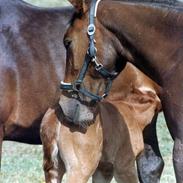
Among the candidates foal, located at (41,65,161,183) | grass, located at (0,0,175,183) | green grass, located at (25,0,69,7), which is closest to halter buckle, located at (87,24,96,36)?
foal, located at (41,65,161,183)

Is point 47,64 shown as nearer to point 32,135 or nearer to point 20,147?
point 32,135

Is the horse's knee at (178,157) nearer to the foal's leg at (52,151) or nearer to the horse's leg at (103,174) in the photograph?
the foal's leg at (52,151)

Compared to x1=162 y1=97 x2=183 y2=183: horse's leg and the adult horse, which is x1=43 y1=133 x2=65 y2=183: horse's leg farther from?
x1=162 y1=97 x2=183 y2=183: horse's leg

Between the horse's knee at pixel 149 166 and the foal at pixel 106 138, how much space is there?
0.97ft

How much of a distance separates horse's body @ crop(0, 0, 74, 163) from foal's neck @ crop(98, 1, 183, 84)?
137 centimetres

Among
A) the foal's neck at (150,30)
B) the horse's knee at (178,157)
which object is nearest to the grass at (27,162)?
the horse's knee at (178,157)

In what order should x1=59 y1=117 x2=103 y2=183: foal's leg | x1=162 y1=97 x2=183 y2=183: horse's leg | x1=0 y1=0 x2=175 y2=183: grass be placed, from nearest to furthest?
x1=162 y1=97 x2=183 y2=183: horse's leg → x1=59 y1=117 x2=103 y2=183: foal's leg → x1=0 y1=0 x2=175 y2=183: grass

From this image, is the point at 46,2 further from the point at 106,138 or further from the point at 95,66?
the point at 95,66

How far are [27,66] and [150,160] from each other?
1.33 meters

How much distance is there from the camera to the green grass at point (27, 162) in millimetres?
7965

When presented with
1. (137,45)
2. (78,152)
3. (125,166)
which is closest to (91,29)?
(137,45)

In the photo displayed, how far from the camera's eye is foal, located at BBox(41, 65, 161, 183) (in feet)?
18.9

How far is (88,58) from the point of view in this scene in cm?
529

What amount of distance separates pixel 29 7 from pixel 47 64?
503 mm
